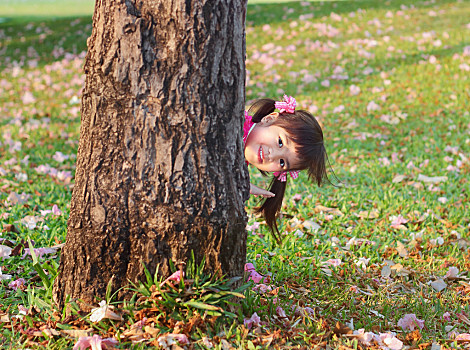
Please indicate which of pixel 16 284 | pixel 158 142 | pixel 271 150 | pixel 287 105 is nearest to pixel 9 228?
pixel 16 284

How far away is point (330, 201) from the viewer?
4.70 meters

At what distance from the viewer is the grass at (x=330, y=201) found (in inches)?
92.7

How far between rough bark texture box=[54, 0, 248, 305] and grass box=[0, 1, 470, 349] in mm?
194

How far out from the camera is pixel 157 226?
2275 millimetres

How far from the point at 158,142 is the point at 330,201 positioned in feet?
9.26

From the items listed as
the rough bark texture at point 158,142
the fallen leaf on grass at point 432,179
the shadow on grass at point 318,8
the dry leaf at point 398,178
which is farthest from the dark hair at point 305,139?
the shadow on grass at point 318,8

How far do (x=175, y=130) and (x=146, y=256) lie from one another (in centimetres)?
63

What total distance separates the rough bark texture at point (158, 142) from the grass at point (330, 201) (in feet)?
0.64

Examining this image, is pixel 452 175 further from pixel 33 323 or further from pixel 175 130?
pixel 33 323

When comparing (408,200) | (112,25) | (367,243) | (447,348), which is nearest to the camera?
(112,25)

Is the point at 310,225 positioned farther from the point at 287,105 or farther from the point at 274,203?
the point at 287,105

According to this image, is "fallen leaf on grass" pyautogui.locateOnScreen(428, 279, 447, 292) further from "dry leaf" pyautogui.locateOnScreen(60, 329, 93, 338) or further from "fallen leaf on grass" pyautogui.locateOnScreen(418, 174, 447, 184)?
"dry leaf" pyautogui.locateOnScreen(60, 329, 93, 338)

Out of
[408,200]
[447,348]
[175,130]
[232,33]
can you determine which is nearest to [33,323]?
[175,130]

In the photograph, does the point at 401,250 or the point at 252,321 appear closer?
the point at 252,321
